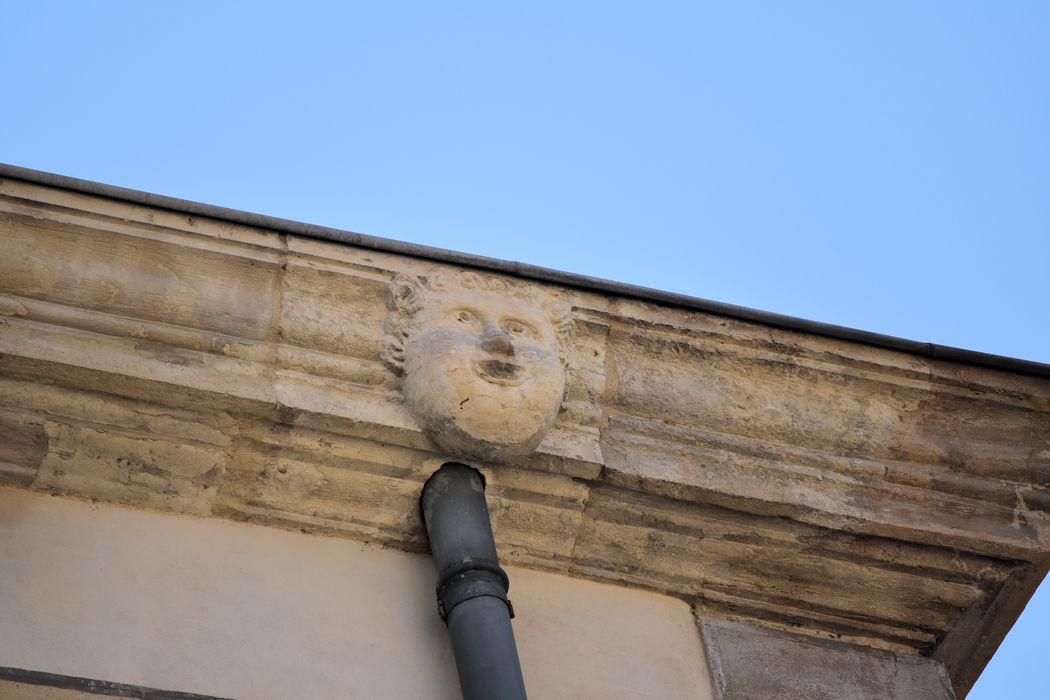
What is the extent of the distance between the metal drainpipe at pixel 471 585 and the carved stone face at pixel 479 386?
0.43 ft

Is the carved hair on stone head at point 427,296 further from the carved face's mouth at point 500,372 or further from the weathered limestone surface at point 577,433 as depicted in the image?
the carved face's mouth at point 500,372

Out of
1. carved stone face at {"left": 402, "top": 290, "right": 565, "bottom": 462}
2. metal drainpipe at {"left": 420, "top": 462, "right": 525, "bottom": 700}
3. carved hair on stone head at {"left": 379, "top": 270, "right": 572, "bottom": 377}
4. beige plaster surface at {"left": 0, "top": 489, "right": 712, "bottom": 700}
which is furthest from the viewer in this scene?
carved hair on stone head at {"left": 379, "top": 270, "right": 572, "bottom": 377}

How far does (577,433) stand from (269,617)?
1092mm

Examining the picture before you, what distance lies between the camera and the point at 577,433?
187 inches

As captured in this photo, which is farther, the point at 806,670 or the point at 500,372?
the point at 806,670

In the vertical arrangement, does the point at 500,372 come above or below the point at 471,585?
above

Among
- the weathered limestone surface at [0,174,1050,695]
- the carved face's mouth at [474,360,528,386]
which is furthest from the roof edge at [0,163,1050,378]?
the carved face's mouth at [474,360,528,386]

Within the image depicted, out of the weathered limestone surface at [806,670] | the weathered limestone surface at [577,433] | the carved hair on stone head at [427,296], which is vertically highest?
the carved hair on stone head at [427,296]

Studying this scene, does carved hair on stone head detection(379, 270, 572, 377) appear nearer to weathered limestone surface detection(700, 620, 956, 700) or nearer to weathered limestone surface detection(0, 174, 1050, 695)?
weathered limestone surface detection(0, 174, 1050, 695)

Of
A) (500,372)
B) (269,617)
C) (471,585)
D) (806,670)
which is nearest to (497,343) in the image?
(500,372)

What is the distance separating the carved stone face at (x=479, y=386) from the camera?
4.50 meters

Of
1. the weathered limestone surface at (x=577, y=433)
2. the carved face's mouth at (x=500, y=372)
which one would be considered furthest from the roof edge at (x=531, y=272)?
the carved face's mouth at (x=500, y=372)

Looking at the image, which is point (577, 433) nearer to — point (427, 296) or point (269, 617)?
point (427, 296)

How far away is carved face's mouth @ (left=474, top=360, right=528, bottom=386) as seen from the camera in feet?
14.9
